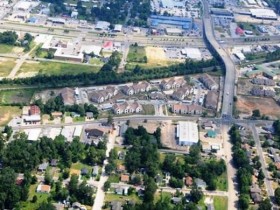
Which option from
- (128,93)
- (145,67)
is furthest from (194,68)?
(128,93)

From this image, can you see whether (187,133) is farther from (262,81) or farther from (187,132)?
(262,81)

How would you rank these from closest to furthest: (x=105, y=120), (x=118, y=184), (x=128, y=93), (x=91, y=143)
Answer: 1. (x=118, y=184)
2. (x=91, y=143)
3. (x=105, y=120)
4. (x=128, y=93)

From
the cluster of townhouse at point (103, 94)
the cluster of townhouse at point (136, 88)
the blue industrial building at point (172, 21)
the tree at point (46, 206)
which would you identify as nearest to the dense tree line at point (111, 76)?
the cluster of townhouse at point (136, 88)

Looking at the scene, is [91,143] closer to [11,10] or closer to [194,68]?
Answer: [194,68]

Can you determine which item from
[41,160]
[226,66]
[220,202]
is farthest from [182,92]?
[41,160]

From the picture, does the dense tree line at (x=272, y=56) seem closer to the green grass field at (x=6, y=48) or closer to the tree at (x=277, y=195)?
the tree at (x=277, y=195)

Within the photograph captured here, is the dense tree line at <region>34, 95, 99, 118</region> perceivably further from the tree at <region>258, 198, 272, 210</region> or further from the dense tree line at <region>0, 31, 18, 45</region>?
the tree at <region>258, 198, 272, 210</region>

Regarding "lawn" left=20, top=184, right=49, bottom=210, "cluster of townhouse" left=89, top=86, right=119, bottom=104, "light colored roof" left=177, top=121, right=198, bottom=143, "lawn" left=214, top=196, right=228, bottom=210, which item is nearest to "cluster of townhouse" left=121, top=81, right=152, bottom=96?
"cluster of townhouse" left=89, top=86, right=119, bottom=104

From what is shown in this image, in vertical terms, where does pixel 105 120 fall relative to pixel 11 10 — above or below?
below
